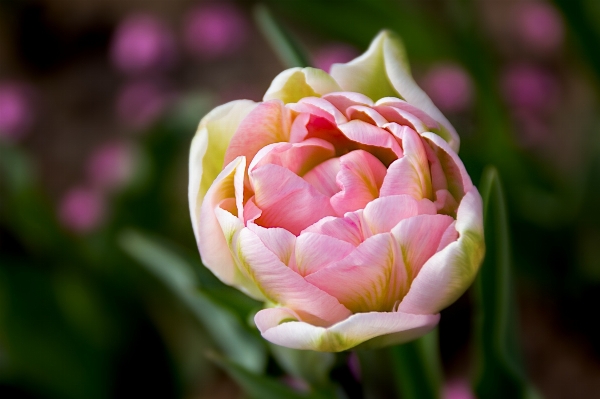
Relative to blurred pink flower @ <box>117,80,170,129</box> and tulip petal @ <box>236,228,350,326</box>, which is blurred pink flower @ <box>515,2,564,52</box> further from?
tulip petal @ <box>236,228,350,326</box>

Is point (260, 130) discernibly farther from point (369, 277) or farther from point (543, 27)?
point (543, 27)

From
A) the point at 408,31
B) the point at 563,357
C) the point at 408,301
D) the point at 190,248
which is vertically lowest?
the point at 563,357

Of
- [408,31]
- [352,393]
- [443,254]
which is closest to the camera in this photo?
[443,254]

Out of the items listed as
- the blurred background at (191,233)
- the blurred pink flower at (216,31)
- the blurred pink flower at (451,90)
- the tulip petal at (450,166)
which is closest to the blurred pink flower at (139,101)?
the blurred background at (191,233)

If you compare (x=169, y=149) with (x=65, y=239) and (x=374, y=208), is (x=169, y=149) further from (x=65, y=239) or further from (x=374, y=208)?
Answer: (x=374, y=208)

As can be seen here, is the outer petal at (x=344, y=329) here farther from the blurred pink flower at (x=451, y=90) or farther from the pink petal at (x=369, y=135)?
the blurred pink flower at (x=451, y=90)

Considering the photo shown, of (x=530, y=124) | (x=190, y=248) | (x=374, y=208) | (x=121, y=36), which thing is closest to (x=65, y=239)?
(x=190, y=248)

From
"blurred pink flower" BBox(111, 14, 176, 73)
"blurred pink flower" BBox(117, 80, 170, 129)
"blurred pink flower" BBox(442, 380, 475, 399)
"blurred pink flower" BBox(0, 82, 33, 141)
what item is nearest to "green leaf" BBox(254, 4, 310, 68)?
"blurred pink flower" BBox(442, 380, 475, 399)
